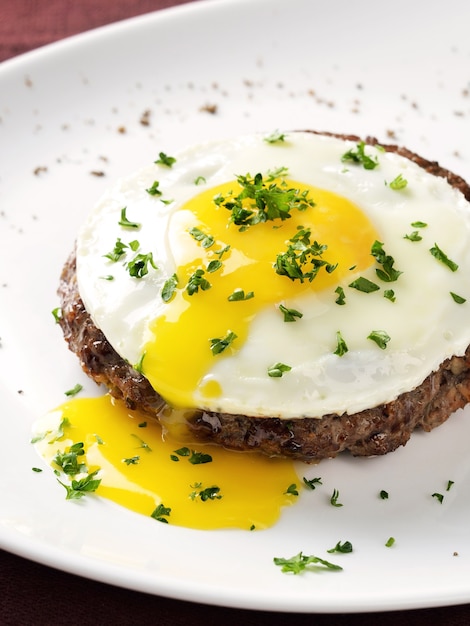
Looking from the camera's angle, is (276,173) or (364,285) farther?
(276,173)

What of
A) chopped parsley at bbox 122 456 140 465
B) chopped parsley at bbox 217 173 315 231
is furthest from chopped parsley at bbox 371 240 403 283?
chopped parsley at bbox 122 456 140 465

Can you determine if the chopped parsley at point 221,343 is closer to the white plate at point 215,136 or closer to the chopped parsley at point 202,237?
the chopped parsley at point 202,237

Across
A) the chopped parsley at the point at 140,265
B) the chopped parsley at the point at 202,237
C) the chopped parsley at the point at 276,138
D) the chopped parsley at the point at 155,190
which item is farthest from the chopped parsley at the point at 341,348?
the chopped parsley at the point at 276,138

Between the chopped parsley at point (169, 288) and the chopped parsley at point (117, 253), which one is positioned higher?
the chopped parsley at point (117, 253)

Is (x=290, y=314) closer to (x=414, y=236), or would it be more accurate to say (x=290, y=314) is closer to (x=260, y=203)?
(x=260, y=203)

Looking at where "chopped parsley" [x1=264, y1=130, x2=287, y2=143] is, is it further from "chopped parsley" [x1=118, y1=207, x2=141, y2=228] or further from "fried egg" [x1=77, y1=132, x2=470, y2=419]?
"chopped parsley" [x1=118, y1=207, x2=141, y2=228]

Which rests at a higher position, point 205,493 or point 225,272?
point 225,272

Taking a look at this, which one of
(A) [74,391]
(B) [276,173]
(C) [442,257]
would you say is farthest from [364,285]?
(A) [74,391]
